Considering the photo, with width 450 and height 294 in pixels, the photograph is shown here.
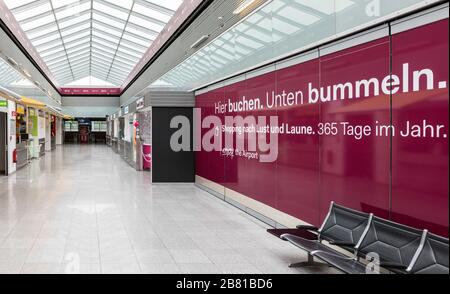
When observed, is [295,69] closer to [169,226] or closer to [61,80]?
[169,226]

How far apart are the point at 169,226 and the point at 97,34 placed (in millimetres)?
18201

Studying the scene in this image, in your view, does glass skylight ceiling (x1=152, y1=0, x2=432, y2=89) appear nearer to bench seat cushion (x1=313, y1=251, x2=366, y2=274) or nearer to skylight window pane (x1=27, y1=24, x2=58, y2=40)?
bench seat cushion (x1=313, y1=251, x2=366, y2=274)

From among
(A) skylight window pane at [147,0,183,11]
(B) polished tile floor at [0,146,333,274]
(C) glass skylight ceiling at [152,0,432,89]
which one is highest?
(A) skylight window pane at [147,0,183,11]

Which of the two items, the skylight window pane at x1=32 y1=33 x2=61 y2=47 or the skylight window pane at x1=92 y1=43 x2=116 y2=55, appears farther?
the skylight window pane at x1=92 y1=43 x2=116 y2=55

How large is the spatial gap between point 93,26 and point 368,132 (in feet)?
61.9

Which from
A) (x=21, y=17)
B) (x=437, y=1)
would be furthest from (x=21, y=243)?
(x=21, y=17)

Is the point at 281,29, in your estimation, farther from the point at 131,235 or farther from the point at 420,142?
the point at 131,235

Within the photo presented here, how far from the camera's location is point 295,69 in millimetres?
6262

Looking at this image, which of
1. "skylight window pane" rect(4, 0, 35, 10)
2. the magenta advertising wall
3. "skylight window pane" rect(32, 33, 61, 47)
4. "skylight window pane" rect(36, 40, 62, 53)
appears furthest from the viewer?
"skylight window pane" rect(36, 40, 62, 53)

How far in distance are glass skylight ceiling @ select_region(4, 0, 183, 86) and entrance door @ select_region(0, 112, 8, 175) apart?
145 inches

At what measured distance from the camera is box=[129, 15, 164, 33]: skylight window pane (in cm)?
1681

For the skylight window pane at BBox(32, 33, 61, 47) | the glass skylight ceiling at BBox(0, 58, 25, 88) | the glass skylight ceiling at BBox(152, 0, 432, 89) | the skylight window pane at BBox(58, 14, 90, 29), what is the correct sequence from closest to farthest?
the glass skylight ceiling at BBox(152, 0, 432, 89)
the glass skylight ceiling at BBox(0, 58, 25, 88)
the skylight window pane at BBox(58, 14, 90, 29)
the skylight window pane at BBox(32, 33, 61, 47)

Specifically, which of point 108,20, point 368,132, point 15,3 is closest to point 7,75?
point 15,3

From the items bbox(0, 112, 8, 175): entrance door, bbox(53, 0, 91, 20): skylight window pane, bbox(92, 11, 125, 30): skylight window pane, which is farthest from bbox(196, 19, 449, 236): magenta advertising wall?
bbox(92, 11, 125, 30): skylight window pane
